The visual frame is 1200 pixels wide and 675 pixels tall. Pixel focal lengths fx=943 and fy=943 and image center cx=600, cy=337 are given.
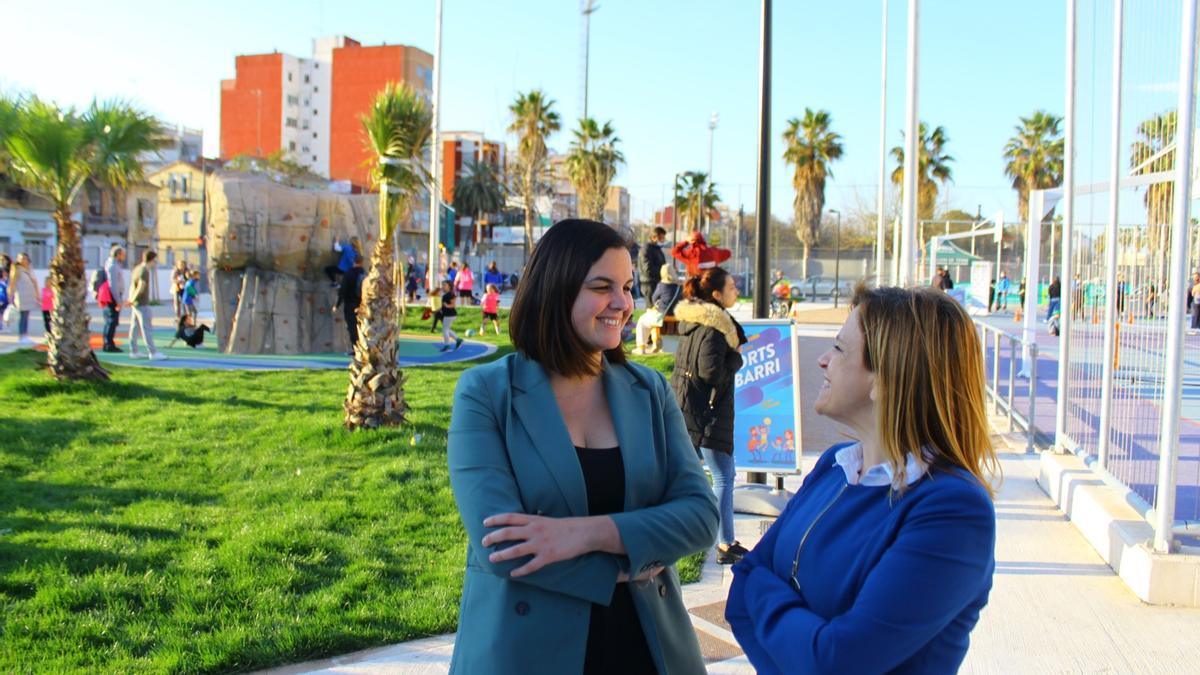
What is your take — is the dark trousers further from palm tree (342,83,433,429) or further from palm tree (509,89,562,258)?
palm tree (509,89,562,258)

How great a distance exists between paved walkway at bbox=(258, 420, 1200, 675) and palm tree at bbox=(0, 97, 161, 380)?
8.90 meters

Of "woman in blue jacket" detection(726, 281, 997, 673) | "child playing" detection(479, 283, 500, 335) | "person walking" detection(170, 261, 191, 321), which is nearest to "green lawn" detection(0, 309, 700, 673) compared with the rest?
"woman in blue jacket" detection(726, 281, 997, 673)

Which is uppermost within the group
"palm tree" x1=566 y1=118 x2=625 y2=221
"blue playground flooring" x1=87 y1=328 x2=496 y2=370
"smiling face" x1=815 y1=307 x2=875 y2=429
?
"palm tree" x1=566 y1=118 x2=625 y2=221

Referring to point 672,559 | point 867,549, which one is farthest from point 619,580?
point 867,549

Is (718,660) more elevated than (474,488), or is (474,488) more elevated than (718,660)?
(474,488)

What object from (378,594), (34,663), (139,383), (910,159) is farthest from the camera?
(139,383)

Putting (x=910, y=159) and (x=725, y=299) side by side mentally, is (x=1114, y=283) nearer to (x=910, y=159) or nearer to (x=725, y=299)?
(x=725, y=299)

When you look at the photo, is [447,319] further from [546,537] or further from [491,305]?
[546,537]

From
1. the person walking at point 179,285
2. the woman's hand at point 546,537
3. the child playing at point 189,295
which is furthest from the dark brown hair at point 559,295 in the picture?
the child playing at point 189,295

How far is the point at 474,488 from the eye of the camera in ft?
7.01

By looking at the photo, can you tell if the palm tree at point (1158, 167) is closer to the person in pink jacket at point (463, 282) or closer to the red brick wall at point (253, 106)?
the person in pink jacket at point (463, 282)

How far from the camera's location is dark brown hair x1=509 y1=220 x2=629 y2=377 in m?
2.35

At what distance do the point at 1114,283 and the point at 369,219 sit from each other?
617 inches

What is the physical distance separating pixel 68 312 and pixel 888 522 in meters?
11.8
